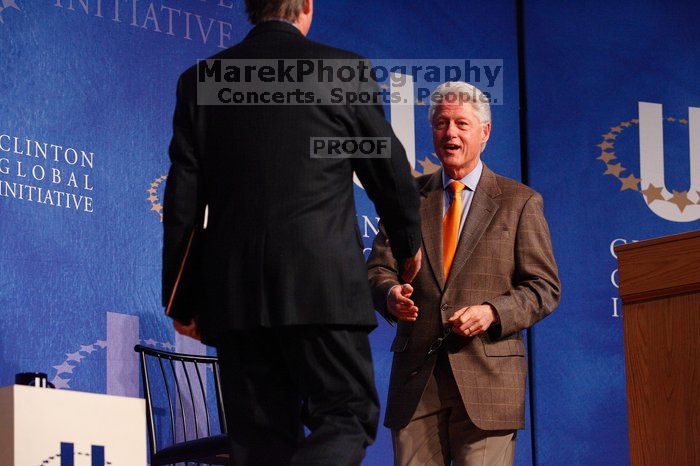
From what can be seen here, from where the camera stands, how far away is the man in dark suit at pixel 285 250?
2314 millimetres

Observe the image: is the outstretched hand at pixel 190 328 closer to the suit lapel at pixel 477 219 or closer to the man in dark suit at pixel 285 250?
the man in dark suit at pixel 285 250

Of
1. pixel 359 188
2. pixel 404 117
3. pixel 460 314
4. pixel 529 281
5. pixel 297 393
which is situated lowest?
pixel 297 393

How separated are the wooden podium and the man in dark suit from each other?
26.5 inches

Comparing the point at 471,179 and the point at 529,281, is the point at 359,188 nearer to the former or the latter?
the point at 471,179

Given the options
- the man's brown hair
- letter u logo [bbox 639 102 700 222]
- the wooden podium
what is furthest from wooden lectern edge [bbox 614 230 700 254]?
letter u logo [bbox 639 102 700 222]

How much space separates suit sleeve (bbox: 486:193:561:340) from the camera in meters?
3.23

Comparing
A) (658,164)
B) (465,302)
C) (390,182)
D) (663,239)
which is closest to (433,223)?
(465,302)

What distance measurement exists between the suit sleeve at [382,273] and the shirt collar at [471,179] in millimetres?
275

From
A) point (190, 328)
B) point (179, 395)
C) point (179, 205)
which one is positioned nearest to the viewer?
point (179, 205)

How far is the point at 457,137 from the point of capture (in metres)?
3.49

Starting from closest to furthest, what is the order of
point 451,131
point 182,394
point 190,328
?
point 190,328 < point 451,131 < point 182,394

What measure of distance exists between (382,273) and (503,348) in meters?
0.48

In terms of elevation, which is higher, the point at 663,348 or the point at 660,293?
the point at 660,293

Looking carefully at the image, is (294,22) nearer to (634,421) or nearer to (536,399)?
(634,421)
